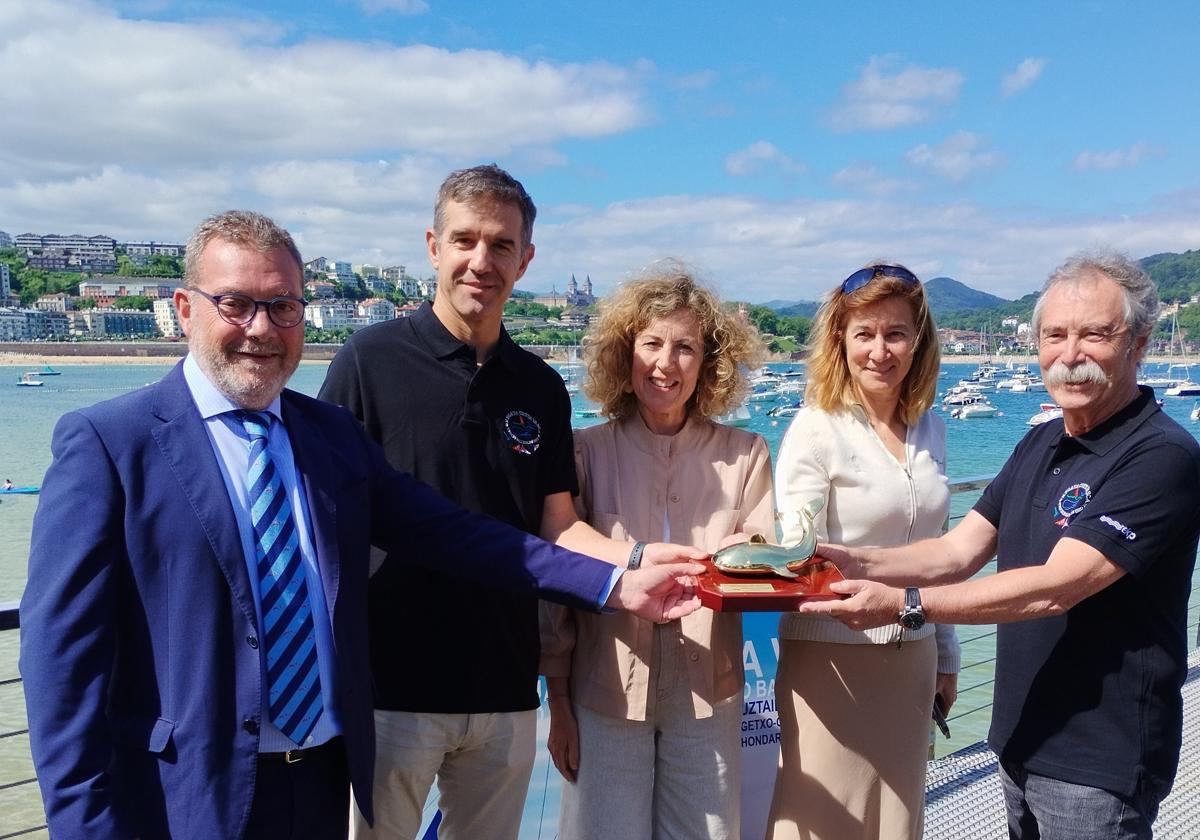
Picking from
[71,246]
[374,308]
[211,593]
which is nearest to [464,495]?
[211,593]

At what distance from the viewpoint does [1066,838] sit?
2184 mm

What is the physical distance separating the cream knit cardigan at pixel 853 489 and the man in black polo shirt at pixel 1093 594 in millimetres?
310

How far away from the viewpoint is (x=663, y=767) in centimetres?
254

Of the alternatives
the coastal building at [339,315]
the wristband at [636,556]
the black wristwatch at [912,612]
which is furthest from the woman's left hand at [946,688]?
the coastal building at [339,315]

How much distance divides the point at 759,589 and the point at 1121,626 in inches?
32.5

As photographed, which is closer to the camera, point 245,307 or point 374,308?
point 245,307

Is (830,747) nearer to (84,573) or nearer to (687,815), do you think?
(687,815)

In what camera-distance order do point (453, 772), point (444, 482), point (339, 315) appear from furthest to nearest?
point (339, 315)
point (453, 772)
point (444, 482)

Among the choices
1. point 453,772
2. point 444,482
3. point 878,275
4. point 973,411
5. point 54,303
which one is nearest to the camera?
point 444,482

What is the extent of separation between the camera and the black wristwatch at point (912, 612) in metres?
A: 2.31

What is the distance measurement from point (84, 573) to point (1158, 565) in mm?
2241

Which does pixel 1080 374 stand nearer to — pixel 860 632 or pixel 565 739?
pixel 860 632

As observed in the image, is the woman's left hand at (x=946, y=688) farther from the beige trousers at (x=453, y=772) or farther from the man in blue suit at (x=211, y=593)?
the man in blue suit at (x=211, y=593)

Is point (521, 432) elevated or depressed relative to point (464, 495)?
elevated
